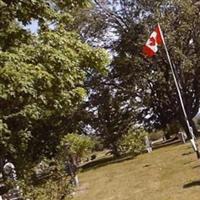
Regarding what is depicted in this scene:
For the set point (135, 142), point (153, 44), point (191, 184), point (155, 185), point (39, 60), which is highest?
point (153, 44)

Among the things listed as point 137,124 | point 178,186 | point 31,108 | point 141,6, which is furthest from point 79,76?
point 137,124

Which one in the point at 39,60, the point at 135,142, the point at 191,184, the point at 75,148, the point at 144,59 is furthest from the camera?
the point at 144,59

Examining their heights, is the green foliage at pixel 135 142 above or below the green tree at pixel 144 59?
below

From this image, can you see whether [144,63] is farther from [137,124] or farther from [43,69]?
[43,69]

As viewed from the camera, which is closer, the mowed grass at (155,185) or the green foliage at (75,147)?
the mowed grass at (155,185)

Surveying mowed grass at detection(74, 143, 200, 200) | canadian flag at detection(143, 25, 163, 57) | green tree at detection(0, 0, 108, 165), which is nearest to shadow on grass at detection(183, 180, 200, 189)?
mowed grass at detection(74, 143, 200, 200)

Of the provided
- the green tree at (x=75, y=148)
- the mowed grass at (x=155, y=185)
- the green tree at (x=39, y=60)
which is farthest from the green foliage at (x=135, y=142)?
the green tree at (x=39, y=60)

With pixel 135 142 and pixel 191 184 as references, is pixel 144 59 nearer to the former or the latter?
pixel 135 142

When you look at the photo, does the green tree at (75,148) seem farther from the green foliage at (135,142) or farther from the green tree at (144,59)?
the green tree at (144,59)

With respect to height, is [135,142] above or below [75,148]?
above

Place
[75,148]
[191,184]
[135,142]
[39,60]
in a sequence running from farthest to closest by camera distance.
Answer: [135,142]
[75,148]
[191,184]
[39,60]

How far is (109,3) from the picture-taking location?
44.5 metres

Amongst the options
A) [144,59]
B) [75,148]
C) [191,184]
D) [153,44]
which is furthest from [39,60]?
[144,59]

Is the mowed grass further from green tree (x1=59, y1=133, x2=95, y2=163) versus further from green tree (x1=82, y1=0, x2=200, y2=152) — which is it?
green tree (x1=82, y1=0, x2=200, y2=152)
